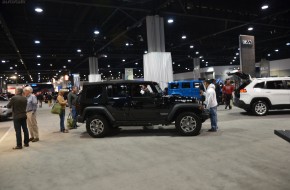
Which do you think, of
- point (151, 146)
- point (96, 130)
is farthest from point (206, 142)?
point (96, 130)

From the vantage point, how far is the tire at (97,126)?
8102 mm

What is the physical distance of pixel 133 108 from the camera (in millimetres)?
7922

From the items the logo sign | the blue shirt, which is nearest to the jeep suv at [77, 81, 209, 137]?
the blue shirt

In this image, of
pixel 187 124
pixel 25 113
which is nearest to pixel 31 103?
pixel 25 113

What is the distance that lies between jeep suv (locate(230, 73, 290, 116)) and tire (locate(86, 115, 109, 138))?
6.76 m

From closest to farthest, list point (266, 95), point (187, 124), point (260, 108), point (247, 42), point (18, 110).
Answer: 1. point (18, 110)
2. point (187, 124)
3. point (266, 95)
4. point (260, 108)
5. point (247, 42)

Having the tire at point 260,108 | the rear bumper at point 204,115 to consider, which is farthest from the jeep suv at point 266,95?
the rear bumper at point 204,115

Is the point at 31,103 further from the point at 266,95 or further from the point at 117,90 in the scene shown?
the point at 266,95

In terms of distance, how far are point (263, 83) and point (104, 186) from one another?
961cm

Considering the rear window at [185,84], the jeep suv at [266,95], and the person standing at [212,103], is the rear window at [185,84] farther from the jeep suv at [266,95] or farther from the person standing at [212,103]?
the person standing at [212,103]

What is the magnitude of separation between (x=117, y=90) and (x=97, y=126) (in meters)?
1.32

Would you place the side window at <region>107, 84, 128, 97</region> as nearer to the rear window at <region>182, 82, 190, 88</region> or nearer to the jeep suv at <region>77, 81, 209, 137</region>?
the jeep suv at <region>77, 81, 209, 137</region>

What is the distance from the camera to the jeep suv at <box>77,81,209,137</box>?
7.80 m

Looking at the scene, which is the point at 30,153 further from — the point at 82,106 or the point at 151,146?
the point at 151,146
